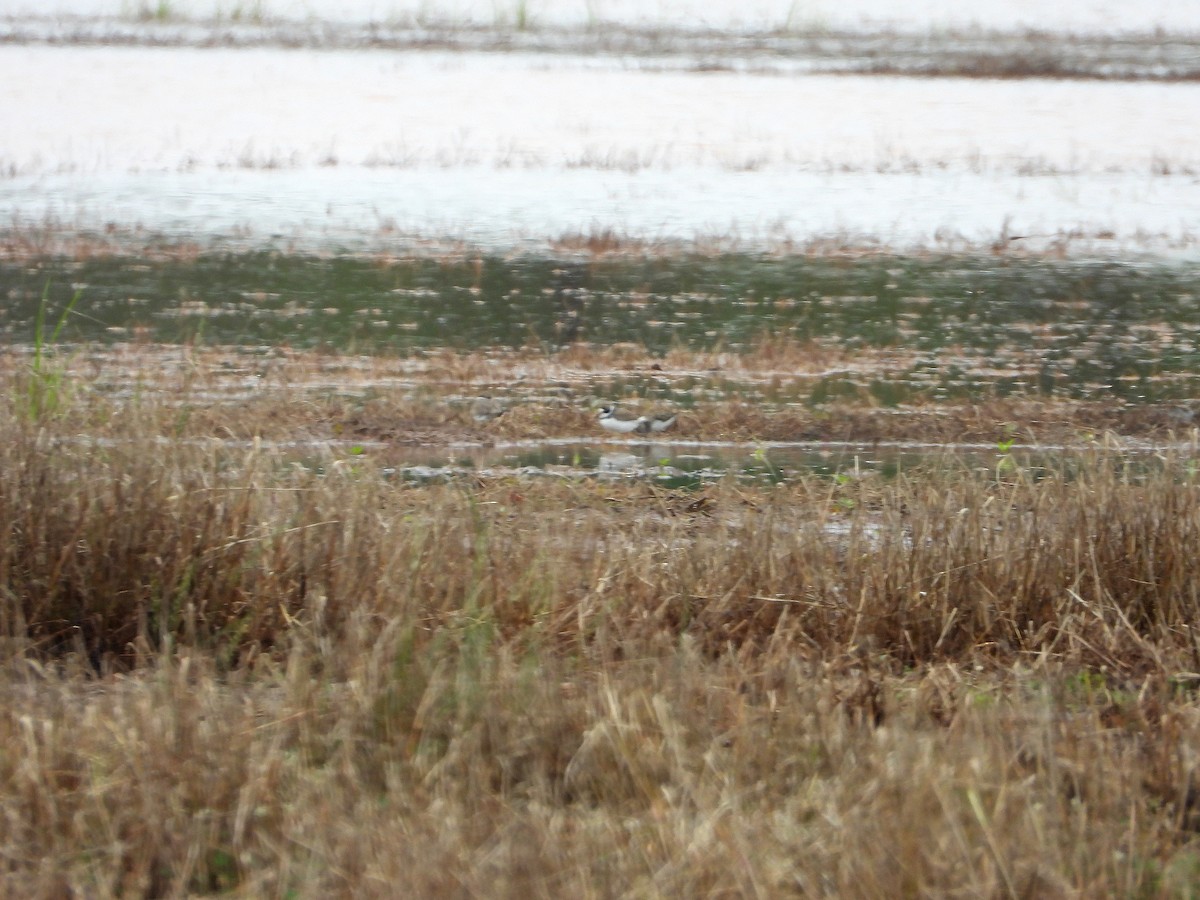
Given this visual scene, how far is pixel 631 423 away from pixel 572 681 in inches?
178

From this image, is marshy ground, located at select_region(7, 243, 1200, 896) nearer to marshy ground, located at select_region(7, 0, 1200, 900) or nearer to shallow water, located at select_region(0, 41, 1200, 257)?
marshy ground, located at select_region(7, 0, 1200, 900)

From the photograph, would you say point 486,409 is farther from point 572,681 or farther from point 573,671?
point 572,681

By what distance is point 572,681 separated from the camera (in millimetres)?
4566

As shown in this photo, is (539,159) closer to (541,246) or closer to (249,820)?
(541,246)

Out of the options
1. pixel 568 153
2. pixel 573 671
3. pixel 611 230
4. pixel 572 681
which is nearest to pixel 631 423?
pixel 573 671

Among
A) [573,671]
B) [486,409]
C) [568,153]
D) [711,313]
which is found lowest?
[486,409]

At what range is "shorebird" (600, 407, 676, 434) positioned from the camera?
8945mm

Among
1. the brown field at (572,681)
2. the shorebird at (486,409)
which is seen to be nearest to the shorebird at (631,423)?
the shorebird at (486,409)

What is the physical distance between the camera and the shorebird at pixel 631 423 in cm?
Result: 895

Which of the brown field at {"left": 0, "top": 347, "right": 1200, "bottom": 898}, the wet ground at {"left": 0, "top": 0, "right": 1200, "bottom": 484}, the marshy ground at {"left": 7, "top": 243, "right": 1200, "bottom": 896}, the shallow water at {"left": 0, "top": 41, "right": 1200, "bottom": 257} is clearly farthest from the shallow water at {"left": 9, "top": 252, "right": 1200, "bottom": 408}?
the brown field at {"left": 0, "top": 347, "right": 1200, "bottom": 898}

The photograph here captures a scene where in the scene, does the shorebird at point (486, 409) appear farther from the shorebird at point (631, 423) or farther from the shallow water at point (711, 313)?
the shorebird at point (631, 423)

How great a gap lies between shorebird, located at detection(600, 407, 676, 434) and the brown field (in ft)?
6.32

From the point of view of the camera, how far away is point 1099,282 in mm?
15211

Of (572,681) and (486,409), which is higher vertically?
(572,681)
